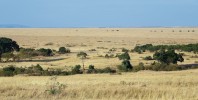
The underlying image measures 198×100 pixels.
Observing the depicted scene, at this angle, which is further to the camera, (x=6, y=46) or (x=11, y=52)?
(x=11, y=52)

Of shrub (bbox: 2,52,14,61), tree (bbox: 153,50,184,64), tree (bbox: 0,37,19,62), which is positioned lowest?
tree (bbox: 153,50,184,64)

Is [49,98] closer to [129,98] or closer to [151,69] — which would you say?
[129,98]

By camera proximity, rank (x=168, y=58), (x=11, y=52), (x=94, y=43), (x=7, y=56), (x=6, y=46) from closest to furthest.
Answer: (x=168, y=58)
(x=7, y=56)
(x=6, y=46)
(x=11, y=52)
(x=94, y=43)

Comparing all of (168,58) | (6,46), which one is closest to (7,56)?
(6,46)

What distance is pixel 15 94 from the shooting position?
13.7 meters

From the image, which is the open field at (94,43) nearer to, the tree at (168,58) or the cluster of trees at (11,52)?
the cluster of trees at (11,52)

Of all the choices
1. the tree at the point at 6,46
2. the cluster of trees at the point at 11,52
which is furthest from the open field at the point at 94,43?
the tree at the point at 6,46

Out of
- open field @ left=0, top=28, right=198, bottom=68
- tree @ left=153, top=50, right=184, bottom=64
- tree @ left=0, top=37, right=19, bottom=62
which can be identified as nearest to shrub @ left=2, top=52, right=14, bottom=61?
tree @ left=0, top=37, right=19, bottom=62

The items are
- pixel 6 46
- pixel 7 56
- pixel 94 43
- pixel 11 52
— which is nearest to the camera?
pixel 7 56

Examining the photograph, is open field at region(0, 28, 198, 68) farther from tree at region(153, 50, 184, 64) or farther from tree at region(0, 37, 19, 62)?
tree at region(0, 37, 19, 62)

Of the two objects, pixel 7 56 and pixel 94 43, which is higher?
pixel 94 43

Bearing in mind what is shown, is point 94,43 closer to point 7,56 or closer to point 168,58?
point 7,56

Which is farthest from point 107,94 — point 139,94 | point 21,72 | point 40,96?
point 21,72

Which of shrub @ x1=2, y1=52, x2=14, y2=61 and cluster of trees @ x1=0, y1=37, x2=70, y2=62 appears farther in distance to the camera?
cluster of trees @ x1=0, y1=37, x2=70, y2=62
